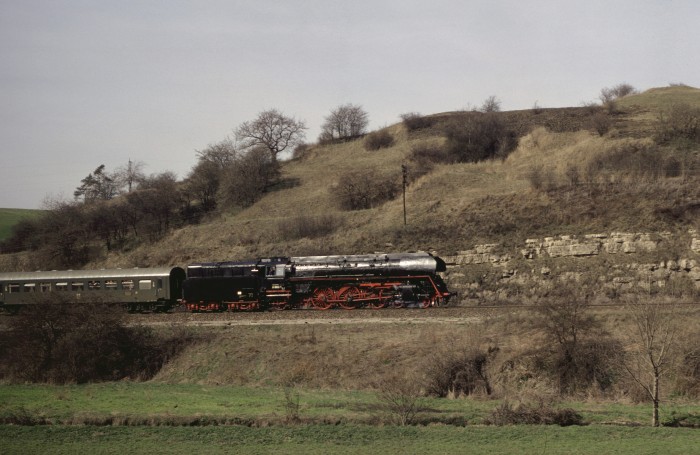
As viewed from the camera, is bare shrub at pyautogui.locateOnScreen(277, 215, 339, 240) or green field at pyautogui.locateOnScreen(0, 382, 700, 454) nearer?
green field at pyautogui.locateOnScreen(0, 382, 700, 454)

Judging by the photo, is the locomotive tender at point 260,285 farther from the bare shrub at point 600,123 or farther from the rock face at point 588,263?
the bare shrub at point 600,123

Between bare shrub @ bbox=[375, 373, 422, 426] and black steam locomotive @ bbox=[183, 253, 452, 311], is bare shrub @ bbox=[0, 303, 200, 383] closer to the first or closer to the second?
black steam locomotive @ bbox=[183, 253, 452, 311]

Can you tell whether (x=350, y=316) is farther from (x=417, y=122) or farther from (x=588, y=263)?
(x=417, y=122)

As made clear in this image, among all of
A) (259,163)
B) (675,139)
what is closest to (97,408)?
(675,139)

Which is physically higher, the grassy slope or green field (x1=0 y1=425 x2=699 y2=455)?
the grassy slope

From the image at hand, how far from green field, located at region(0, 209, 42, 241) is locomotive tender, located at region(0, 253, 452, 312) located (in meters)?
56.6

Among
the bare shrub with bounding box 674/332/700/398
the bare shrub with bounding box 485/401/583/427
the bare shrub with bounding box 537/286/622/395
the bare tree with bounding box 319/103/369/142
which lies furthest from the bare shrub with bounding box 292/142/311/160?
the bare shrub with bounding box 485/401/583/427

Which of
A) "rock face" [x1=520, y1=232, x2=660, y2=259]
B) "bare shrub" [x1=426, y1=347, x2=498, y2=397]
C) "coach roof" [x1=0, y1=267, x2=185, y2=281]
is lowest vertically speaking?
"bare shrub" [x1=426, y1=347, x2=498, y2=397]

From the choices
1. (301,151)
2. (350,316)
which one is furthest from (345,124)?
(350,316)

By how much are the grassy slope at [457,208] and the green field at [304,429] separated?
23.8 m

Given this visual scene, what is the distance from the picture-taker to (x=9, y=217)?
106688 millimetres

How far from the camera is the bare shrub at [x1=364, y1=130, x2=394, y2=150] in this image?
84.8m

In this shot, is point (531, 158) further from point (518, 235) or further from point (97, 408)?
point (97, 408)

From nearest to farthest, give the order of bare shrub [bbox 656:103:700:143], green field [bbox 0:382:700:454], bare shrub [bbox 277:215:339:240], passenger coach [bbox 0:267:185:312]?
1. green field [bbox 0:382:700:454]
2. passenger coach [bbox 0:267:185:312]
3. bare shrub [bbox 277:215:339:240]
4. bare shrub [bbox 656:103:700:143]
